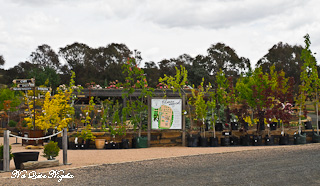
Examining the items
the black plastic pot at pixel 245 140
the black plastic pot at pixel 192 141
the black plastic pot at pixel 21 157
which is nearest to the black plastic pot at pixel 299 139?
the black plastic pot at pixel 245 140

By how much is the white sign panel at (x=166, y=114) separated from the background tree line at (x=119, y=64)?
33233 millimetres

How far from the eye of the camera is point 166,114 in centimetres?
1554

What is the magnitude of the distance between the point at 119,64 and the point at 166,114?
36.7m

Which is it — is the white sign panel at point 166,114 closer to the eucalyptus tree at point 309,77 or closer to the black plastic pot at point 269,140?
the black plastic pot at point 269,140

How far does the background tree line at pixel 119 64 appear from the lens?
165 ft

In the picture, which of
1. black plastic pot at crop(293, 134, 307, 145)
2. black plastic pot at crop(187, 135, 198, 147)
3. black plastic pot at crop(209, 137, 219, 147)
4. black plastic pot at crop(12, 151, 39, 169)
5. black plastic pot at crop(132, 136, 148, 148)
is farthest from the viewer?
black plastic pot at crop(293, 134, 307, 145)

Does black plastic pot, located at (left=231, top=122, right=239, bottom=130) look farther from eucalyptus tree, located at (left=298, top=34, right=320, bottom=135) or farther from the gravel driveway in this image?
the gravel driveway

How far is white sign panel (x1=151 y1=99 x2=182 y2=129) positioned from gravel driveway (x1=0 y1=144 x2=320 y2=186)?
3.40 m

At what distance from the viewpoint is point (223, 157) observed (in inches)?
468

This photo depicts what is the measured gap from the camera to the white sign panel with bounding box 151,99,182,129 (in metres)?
15.4

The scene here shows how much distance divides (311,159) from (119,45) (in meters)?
46.9

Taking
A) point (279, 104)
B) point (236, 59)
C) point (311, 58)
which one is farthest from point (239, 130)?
point (236, 59)

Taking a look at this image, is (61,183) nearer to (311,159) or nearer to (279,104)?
(311,159)

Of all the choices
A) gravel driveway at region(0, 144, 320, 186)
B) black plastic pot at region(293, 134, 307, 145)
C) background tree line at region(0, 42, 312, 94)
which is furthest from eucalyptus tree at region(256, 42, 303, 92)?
gravel driveway at region(0, 144, 320, 186)
